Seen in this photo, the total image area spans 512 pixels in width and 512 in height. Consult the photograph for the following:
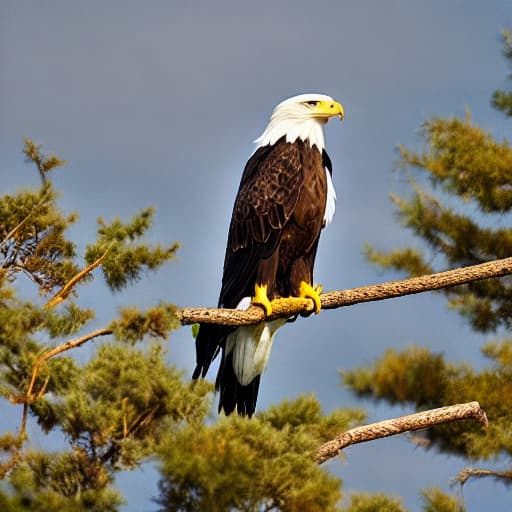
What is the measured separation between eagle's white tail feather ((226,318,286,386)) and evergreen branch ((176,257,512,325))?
24cm

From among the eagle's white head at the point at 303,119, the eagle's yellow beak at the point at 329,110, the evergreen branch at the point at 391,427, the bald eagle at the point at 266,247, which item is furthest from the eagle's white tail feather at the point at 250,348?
the eagle's yellow beak at the point at 329,110

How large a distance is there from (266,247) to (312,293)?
0.37 m

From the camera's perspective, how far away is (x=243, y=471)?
3.34m

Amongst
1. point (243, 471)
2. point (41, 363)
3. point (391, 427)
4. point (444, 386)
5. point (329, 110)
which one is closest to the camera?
point (243, 471)

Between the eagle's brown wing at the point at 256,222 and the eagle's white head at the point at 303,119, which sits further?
the eagle's white head at the point at 303,119

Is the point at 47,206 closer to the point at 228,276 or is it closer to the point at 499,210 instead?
the point at 228,276

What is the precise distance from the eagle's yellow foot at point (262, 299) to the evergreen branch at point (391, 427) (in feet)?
2.74

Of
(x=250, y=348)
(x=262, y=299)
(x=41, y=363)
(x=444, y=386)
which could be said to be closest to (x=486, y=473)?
(x=444, y=386)

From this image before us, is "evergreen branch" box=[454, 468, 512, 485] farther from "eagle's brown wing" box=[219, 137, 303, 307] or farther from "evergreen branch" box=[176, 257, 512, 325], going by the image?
"eagle's brown wing" box=[219, 137, 303, 307]

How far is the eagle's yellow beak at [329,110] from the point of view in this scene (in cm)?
610

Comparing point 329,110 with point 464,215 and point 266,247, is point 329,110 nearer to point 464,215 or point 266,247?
point 266,247

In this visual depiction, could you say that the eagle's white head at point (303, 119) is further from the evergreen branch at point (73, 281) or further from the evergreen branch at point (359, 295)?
the evergreen branch at point (73, 281)

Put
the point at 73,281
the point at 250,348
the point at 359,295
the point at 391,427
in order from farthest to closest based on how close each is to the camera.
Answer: the point at 250,348 < the point at 359,295 < the point at 391,427 < the point at 73,281

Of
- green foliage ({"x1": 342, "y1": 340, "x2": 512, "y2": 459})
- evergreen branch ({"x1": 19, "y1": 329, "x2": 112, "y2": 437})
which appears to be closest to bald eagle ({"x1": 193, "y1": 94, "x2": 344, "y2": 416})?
evergreen branch ({"x1": 19, "y1": 329, "x2": 112, "y2": 437})
